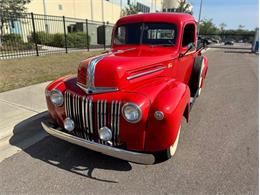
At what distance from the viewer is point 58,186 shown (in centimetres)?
251

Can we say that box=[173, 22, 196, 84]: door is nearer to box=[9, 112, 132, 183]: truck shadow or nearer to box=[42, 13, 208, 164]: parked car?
box=[42, 13, 208, 164]: parked car

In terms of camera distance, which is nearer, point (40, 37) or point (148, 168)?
point (148, 168)

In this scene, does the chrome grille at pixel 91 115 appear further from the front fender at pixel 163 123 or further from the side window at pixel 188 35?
the side window at pixel 188 35

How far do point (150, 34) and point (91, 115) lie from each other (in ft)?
6.73

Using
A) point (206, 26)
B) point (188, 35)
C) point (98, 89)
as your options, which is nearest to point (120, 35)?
point (188, 35)

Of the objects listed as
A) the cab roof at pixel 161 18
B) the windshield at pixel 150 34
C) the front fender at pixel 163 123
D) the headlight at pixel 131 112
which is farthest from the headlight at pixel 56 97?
the cab roof at pixel 161 18

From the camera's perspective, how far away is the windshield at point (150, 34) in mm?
3777

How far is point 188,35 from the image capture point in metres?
4.13

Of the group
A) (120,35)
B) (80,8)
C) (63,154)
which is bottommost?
(63,154)

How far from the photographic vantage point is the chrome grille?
2465 mm

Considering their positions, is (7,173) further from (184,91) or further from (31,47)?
(31,47)

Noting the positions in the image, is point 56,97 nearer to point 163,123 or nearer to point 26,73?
point 163,123

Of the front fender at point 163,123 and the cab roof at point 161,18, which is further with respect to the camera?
the cab roof at point 161,18

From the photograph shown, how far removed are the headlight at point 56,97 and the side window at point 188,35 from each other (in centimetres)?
233
